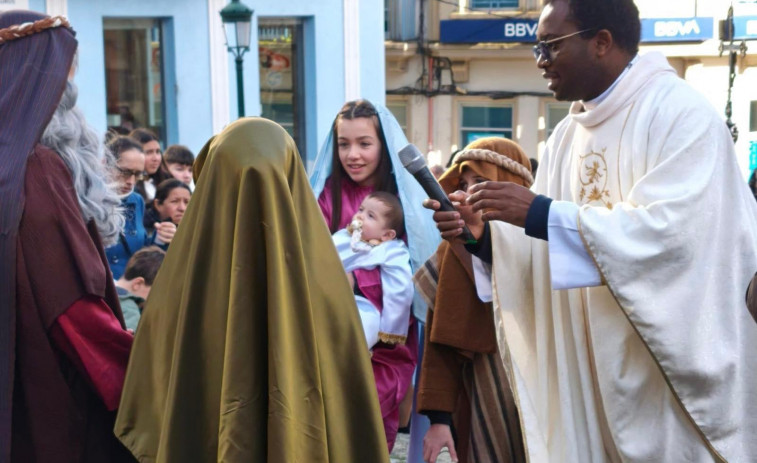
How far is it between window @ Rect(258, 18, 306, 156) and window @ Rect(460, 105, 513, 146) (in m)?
9.88

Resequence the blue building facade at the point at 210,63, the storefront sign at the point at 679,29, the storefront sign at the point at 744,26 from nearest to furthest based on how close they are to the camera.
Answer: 1. the blue building facade at the point at 210,63
2. the storefront sign at the point at 744,26
3. the storefront sign at the point at 679,29

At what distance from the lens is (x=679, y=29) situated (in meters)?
23.0

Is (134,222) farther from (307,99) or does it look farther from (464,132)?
(464,132)

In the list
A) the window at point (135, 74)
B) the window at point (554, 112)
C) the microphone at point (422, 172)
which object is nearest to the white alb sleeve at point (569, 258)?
the microphone at point (422, 172)

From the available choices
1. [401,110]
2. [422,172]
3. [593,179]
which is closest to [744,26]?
[401,110]

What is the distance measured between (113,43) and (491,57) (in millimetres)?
11838

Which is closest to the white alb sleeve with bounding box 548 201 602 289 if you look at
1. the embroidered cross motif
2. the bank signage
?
the embroidered cross motif

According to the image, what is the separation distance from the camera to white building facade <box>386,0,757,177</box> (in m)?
23.0

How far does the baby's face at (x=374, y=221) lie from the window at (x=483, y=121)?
19.9 metres

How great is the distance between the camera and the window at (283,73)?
14.4 meters

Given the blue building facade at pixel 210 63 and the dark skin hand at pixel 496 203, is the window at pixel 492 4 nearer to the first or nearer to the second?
the blue building facade at pixel 210 63

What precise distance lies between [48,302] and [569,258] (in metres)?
1.38

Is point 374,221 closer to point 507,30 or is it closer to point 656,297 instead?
point 656,297

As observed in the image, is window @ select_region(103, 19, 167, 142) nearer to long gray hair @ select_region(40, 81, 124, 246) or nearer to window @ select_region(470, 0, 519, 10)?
long gray hair @ select_region(40, 81, 124, 246)
